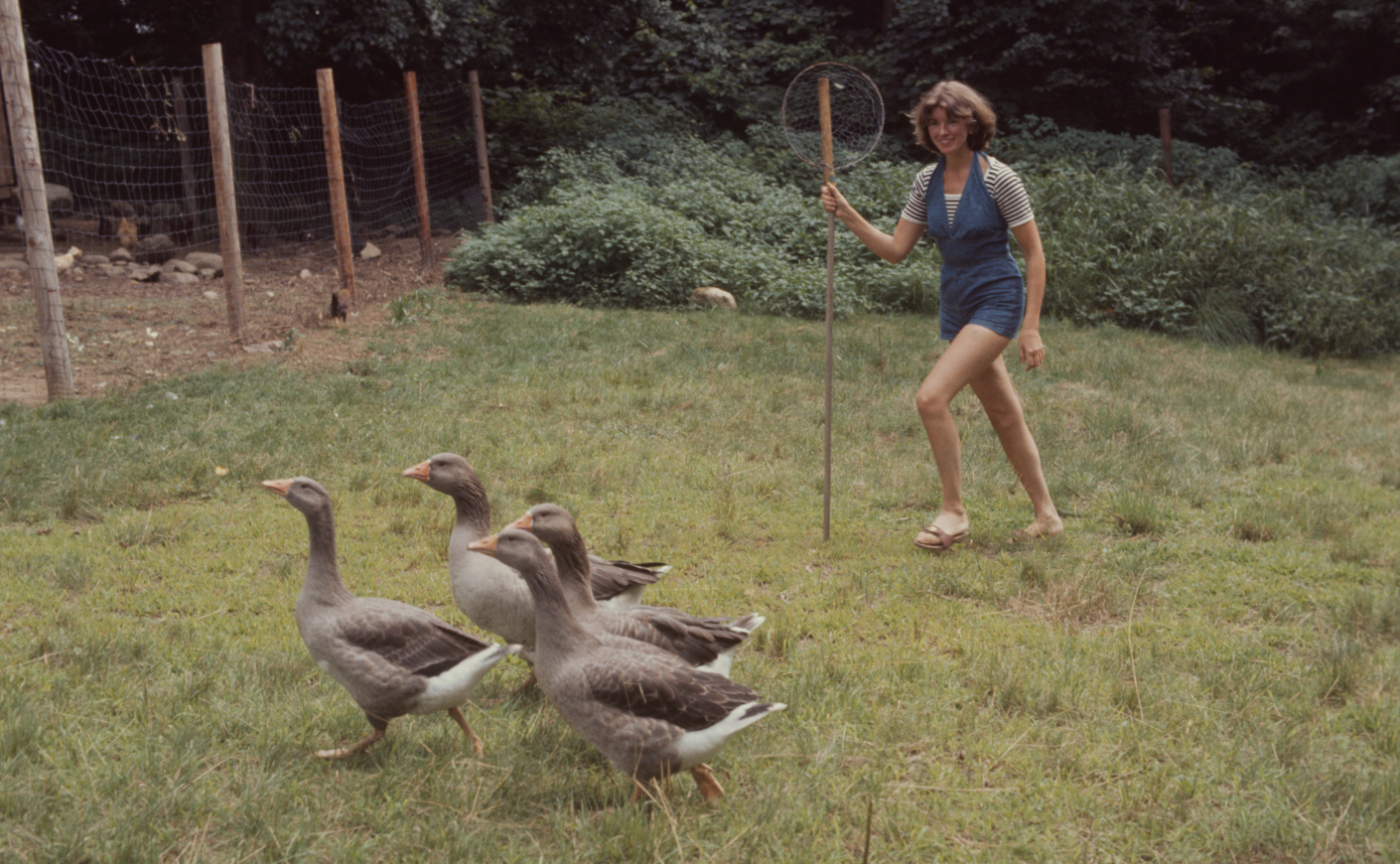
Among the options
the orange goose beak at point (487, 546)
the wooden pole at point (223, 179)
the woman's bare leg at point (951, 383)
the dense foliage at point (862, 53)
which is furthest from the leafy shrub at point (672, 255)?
the orange goose beak at point (487, 546)

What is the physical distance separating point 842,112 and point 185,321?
8271 millimetres

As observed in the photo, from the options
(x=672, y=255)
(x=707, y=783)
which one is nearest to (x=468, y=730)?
(x=707, y=783)

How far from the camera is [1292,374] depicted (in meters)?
11.2

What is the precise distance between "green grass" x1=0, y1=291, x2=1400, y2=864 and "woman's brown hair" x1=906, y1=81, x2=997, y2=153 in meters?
2.24

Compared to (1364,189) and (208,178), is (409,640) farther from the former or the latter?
(1364,189)

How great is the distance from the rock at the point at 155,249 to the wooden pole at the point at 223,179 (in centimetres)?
724

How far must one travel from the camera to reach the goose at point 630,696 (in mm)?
2883

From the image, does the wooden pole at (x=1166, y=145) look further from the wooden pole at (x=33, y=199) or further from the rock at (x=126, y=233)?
the rock at (x=126, y=233)

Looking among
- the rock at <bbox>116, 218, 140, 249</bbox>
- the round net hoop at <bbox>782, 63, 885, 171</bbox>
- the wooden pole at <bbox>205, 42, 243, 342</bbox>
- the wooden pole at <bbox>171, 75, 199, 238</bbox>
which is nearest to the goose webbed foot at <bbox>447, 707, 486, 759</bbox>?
the round net hoop at <bbox>782, 63, 885, 171</bbox>

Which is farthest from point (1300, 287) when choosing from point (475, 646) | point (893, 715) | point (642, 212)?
point (475, 646)

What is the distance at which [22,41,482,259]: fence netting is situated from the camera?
16.5 metres

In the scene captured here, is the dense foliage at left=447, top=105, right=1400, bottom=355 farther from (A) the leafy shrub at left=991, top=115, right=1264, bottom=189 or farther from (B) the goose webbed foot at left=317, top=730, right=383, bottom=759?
(B) the goose webbed foot at left=317, top=730, right=383, bottom=759

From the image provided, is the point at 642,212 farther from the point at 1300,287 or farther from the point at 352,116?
the point at 1300,287

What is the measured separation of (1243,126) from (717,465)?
21056mm
